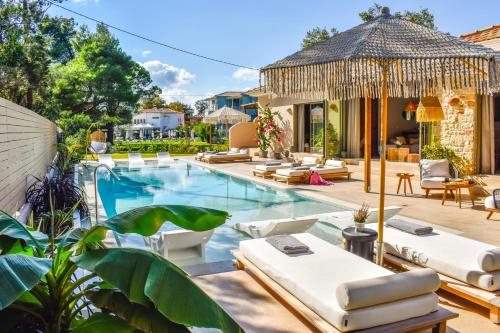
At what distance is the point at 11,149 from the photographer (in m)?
6.97

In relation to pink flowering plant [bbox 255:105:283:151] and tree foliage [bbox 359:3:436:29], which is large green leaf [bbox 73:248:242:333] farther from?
tree foliage [bbox 359:3:436:29]

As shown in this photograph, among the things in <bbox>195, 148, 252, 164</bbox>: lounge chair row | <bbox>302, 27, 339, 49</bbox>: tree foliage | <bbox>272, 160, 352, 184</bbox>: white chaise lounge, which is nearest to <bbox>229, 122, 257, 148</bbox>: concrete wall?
<bbox>195, 148, 252, 164</bbox>: lounge chair row

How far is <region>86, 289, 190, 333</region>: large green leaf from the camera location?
97.3 inches

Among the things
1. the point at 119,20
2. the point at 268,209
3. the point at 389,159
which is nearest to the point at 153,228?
the point at 268,209

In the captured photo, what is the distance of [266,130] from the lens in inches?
989

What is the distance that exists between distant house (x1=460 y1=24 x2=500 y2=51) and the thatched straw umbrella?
32.1 feet

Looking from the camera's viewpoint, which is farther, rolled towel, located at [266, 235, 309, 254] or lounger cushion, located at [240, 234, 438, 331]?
rolled towel, located at [266, 235, 309, 254]

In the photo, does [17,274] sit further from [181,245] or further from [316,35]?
[316,35]

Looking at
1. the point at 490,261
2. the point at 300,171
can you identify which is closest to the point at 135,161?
the point at 300,171

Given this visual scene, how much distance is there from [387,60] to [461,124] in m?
10.5

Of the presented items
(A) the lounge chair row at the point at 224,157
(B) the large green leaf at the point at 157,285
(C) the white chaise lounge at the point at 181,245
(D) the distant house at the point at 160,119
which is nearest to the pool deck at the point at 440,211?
(C) the white chaise lounge at the point at 181,245

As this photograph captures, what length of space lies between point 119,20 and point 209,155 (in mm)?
9974

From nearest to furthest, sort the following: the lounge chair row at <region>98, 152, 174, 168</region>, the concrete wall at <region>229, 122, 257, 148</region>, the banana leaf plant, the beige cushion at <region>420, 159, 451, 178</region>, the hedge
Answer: the banana leaf plant → the beige cushion at <region>420, 159, 451, 178</region> → the lounge chair row at <region>98, 152, 174, 168</region> → the concrete wall at <region>229, 122, 257, 148</region> → the hedge

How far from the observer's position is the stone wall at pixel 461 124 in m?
14.0
